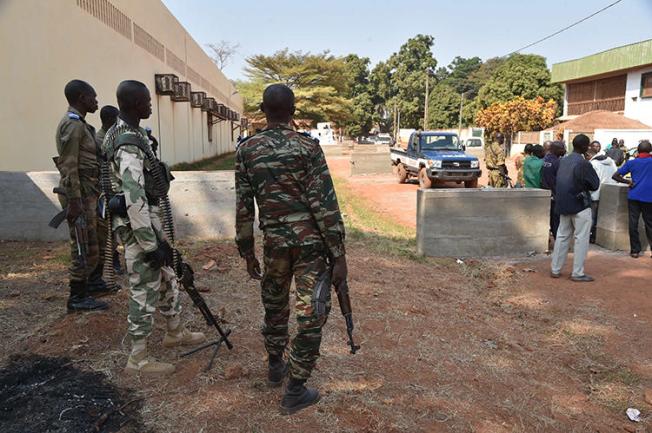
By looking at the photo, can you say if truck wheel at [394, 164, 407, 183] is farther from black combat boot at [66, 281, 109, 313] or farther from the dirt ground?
black combat boot at [66, 281, 109, 313]

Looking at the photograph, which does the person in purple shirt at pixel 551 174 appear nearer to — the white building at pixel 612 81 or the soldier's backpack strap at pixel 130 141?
the soldier's backpack strap at pixel 130 141

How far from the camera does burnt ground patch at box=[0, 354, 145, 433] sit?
8.36 ft

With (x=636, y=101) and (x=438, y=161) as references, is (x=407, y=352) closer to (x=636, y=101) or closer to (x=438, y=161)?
(x=438, y=161)

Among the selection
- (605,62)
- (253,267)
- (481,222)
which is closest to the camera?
(253,267)

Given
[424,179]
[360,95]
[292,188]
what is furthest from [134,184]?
[360,95]

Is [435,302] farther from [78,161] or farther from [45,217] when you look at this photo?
[45,217]

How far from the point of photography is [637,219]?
6.92 metres

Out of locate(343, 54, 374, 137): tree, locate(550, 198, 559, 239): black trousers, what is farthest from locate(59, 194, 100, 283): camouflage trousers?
locate(343, 54, 374, 137): tree

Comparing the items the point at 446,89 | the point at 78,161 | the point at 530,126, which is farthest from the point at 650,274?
the point at 446,89

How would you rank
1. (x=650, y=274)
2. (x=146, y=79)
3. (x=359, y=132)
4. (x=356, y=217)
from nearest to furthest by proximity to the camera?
1. (x=650, y=274)
2. (x=356, y=217)
3. (x=146, y=79)
4. (x=359, y=132)

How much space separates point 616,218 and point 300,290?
6531 millimetres

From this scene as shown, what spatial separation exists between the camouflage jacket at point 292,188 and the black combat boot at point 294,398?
30.3 inches

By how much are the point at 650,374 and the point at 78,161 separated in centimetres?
484

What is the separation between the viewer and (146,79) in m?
16.2
